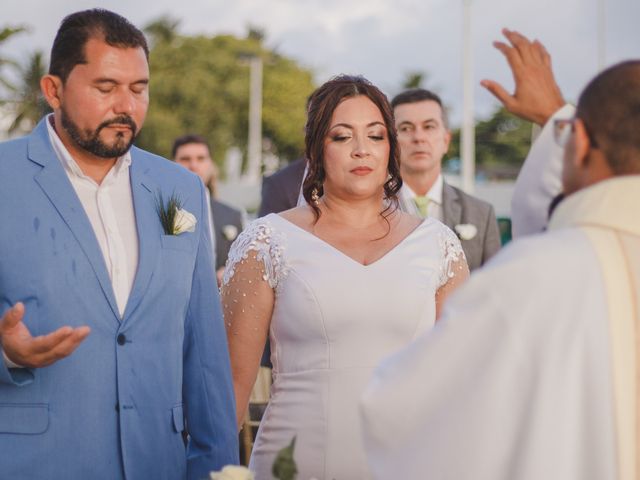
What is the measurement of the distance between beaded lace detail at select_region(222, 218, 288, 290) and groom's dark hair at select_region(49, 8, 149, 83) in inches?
42.4

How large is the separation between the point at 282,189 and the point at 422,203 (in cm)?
102

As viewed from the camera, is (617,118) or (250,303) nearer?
(617,118)

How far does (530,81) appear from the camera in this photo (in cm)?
318

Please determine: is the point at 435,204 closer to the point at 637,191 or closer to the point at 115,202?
the point at 115,202

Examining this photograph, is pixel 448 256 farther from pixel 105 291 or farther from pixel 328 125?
pixel 105 291

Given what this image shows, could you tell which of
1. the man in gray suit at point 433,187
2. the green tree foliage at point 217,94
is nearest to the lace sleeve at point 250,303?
the man in gray suit at point 433,187

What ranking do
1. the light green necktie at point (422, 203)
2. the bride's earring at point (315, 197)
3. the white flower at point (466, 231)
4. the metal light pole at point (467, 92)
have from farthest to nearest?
the metal light pole at point (467, 92) → the light green necktie at point (422, 203) → the white flower at point (466, 231) → the bride's earring at point (315, 197)

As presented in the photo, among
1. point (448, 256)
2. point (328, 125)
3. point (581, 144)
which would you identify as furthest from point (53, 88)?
point (581, 144)

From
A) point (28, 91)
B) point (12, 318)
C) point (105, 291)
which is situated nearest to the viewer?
point (12, 318)

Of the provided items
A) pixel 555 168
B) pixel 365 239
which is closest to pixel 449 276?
pixel 365 239

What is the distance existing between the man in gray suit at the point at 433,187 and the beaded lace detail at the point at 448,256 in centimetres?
212

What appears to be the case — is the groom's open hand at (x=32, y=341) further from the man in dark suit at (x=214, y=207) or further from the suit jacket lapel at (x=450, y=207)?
the man in dark suit at (x=214, y=207)

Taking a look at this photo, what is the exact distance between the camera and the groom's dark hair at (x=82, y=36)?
4047 mm

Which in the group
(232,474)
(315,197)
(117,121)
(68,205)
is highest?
(117,121)
